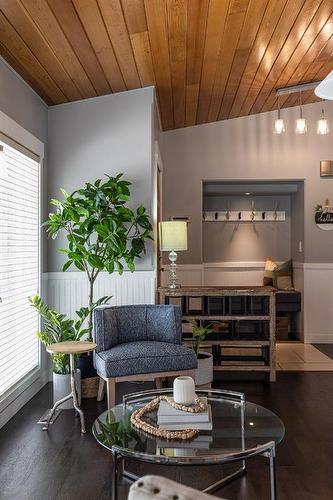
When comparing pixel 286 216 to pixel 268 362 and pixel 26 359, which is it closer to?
pixel 268 362

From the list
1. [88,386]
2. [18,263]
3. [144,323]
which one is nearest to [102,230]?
[18,263]

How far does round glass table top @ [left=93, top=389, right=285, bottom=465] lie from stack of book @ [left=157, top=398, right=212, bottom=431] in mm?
40

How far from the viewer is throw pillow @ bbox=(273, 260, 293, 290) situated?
6352mm

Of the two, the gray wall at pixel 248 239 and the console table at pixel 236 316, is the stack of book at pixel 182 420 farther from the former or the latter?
the gray wall at pixel 248 239

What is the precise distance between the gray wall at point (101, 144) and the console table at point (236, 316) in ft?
1.75

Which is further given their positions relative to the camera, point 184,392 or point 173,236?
point 173,236

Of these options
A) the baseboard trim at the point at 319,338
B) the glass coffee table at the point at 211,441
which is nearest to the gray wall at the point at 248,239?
the baseboard trim at the point at 319,338

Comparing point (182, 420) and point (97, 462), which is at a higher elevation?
point (182, 420)

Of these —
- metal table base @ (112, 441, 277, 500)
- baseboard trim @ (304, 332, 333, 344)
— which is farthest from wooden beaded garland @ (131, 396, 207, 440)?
baseboard trim @ (304, 332, 333, 344)

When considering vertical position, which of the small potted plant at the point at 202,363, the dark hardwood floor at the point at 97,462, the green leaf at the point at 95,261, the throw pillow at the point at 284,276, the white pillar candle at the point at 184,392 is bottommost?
Answer: the dark hardwood floor at the point at 97,462

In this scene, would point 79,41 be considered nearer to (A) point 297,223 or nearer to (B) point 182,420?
(B) point 182,420

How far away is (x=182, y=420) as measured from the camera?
2057mm

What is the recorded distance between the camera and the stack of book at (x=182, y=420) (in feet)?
6.68

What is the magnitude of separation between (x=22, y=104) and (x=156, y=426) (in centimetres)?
265
